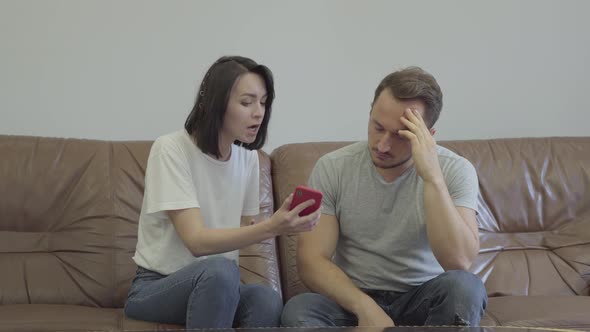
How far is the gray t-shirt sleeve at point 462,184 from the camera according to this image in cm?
218

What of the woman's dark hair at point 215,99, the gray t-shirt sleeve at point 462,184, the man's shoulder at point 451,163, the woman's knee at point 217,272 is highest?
the woman's dark hair at point 215,99

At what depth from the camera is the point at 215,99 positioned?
2.13 meters

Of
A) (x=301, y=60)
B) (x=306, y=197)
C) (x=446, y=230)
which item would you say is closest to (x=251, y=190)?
(x=306, y=197)

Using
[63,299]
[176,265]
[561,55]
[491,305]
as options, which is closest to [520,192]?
[491,305]

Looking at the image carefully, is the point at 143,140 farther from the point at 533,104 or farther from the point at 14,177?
the point at 533,104

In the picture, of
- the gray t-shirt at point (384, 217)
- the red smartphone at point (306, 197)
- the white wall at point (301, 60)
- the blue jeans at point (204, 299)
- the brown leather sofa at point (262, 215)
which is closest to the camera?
the red smartphone at point (306, 197)

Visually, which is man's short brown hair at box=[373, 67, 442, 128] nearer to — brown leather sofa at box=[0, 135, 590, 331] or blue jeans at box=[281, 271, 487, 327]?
blue jeans at box=[281, 271, 487, 327]

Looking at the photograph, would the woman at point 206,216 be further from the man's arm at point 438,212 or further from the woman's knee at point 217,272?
the man's arm at point 438,212

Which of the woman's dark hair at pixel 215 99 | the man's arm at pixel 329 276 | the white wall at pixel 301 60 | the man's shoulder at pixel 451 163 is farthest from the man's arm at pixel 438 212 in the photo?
the white wall at pixel 301 60

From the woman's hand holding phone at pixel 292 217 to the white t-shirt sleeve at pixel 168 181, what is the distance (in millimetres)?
294

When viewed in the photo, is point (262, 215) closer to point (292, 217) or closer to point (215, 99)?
point (215, 99)

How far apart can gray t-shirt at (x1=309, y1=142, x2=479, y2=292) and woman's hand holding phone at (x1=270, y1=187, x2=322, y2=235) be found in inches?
12.8

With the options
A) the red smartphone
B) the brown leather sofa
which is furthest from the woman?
the brown leather sofa

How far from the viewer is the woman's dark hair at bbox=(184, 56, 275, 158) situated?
83.8 inches
